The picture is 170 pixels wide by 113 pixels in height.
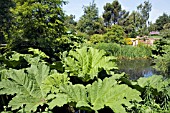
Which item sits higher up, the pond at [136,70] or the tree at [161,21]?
A: the tree at [161,21]

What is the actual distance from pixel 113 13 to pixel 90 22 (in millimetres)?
5612

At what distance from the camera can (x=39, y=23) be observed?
332 inches

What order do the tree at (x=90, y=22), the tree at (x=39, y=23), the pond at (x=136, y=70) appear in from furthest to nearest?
the tree at (x=90, y=22) < the pond at (x=136, y=70) < the tree at (x=39, y=23)

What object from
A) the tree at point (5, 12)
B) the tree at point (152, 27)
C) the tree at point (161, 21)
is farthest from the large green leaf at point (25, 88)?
the tree at point (161, 21)

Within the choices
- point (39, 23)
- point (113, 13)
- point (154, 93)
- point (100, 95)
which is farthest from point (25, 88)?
point (113, 13)

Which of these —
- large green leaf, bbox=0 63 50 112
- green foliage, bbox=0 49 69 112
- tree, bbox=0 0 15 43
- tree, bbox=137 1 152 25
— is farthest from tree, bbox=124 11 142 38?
large green leaf, bbox=0 63 50 112

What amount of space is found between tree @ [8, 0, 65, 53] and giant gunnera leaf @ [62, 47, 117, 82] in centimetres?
514

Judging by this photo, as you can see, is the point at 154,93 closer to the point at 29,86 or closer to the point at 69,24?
the point at 29,86

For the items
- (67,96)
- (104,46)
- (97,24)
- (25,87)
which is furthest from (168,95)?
A: (97,24)

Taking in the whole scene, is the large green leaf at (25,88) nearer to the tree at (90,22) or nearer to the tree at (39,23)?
→ the tree at (39,23)

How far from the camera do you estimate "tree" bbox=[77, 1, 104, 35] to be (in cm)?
2792

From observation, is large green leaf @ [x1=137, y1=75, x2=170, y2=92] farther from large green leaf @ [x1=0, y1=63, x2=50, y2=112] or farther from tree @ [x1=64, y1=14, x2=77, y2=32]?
tree @ [x1=64, y1=14, x2=77, y2=32]

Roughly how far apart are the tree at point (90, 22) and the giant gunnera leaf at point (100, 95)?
25402mm

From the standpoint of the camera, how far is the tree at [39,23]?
840cm
